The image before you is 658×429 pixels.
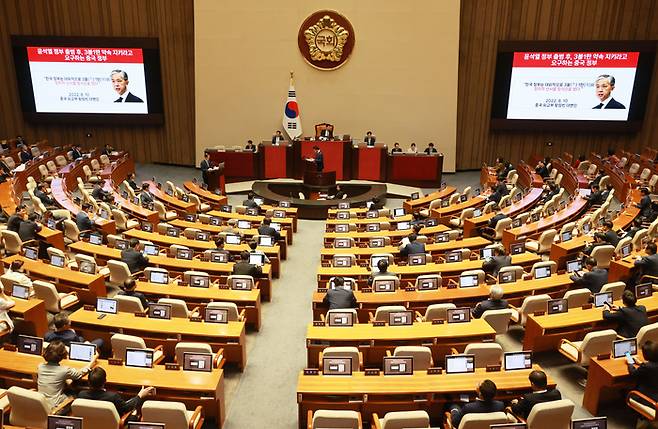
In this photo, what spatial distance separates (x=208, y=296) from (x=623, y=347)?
547cm

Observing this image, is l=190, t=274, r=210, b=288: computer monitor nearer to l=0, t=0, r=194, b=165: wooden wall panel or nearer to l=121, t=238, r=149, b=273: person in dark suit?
l=121, t=238, r=149, b=273: person in dark suit

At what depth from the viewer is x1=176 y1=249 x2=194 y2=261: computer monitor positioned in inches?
393

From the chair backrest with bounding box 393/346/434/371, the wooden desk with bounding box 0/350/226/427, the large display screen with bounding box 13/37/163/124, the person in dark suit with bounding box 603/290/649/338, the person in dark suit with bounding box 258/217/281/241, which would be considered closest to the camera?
the wooden desk with bounding box 0/350/226/427

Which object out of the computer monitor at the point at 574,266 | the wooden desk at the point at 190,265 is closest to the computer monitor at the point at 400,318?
the wooden desk at the point at 190,265

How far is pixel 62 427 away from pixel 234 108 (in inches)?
659

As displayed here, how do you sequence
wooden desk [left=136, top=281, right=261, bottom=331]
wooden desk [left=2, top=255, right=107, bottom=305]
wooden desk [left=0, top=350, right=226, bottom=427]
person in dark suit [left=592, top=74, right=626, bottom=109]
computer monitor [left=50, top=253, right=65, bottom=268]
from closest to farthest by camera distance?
wooden desk [left=0, top=350, right=226, bottom=427]
wooden desk [left=136, top=281, right=261, bottom=331]
wooden desk [left=2, top=255, right=107, bottom=305]
computer monitor [left=50, top=253, right=65, bottom=268]
person in dark suit [left=592, top=74, right=626, bottom=109]

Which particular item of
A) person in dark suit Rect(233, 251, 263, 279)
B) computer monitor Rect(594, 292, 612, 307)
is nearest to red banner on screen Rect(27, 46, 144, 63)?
person in dark suit Rect(233, 251, 263, 279)

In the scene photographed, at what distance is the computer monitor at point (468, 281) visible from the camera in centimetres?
845

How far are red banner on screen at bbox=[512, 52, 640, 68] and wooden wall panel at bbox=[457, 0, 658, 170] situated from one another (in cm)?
93

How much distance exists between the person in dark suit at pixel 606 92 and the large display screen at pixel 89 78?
15911 mm

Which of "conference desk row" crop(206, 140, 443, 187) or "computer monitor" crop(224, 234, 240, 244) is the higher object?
"conference desk row" crop(206, 140, 443, 187)

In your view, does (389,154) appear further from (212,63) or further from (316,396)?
(316,396)

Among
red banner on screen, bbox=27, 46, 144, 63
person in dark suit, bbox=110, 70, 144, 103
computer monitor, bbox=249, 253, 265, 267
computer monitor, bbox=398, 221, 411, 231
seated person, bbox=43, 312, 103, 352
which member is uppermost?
red banner on screen, bbox=27, 46, 144, 63

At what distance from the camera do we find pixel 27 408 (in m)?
5.11
